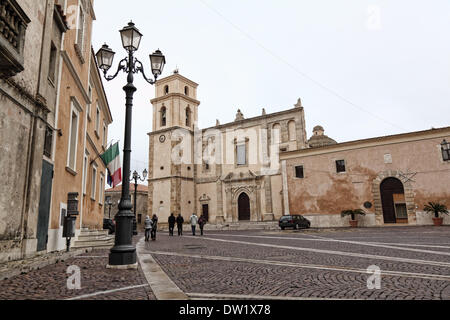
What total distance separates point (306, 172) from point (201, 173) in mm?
14963

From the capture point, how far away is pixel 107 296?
3.51 metres

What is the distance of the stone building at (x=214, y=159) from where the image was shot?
33.0 m

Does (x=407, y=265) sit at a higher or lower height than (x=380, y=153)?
lower

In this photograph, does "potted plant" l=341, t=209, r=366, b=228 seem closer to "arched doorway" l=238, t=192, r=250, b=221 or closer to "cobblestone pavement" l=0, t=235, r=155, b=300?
"arched doorway" l=238, t=192, r=250, b=221

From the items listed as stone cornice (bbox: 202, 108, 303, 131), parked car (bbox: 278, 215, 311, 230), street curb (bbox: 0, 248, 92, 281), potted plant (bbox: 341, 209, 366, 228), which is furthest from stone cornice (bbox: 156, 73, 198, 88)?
street curb (bbox: 0, 248, 92, 281)

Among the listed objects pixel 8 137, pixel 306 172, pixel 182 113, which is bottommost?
pixel 8 137

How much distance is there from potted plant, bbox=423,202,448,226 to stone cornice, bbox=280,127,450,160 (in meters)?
5.02

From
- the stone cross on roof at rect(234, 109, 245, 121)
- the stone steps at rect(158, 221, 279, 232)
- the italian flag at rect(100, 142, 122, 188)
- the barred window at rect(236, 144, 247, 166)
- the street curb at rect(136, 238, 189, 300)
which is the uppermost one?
the stone cross on roof at rect(234, 109, 245, 121)

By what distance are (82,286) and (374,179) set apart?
24.4 metres

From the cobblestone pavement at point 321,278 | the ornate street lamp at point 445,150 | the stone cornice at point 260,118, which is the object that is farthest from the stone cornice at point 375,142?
the cobblestone pavement at point 321,278

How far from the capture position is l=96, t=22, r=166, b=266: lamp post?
19.3ft
